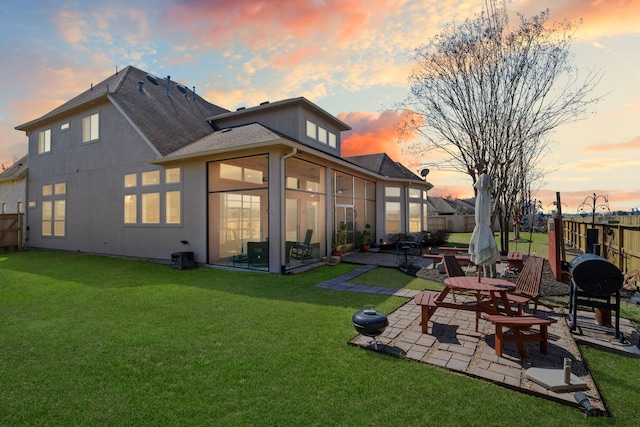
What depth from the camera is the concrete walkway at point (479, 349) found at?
3.14 meters

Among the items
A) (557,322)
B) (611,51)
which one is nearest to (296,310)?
(557,322)

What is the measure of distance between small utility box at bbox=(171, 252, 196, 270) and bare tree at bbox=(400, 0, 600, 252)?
964 centimetres

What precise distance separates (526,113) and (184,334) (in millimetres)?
11449

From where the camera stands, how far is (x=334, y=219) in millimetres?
12062

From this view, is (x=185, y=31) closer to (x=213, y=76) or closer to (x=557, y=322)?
(x=213, y=76)

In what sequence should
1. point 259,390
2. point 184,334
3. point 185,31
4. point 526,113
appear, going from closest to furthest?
point 259,390 → point 184,334 → point 185,31 → point 526,113

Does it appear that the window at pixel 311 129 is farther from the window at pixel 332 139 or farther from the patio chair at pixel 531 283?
the patio chair at pixel 531 283

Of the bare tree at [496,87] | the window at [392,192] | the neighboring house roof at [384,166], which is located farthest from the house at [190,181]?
the bare tree at [496,87]

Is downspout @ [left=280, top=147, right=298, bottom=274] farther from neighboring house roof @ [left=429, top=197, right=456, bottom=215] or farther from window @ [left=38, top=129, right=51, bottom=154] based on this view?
neighboring house roof @ [left=429, top=197, right=456, bottom=215]

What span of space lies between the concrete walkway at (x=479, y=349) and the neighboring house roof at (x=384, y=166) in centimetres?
1181

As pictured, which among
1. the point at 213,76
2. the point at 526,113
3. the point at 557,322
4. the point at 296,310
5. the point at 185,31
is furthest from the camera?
the point at 213,76

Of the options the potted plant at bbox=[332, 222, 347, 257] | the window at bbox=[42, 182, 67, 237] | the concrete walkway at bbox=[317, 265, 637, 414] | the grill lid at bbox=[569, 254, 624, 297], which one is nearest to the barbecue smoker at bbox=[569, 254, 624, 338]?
the grill lid at bbox=[569, 254, 624, 297]

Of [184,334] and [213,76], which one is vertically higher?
[213,76]

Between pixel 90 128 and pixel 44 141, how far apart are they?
439 cm
